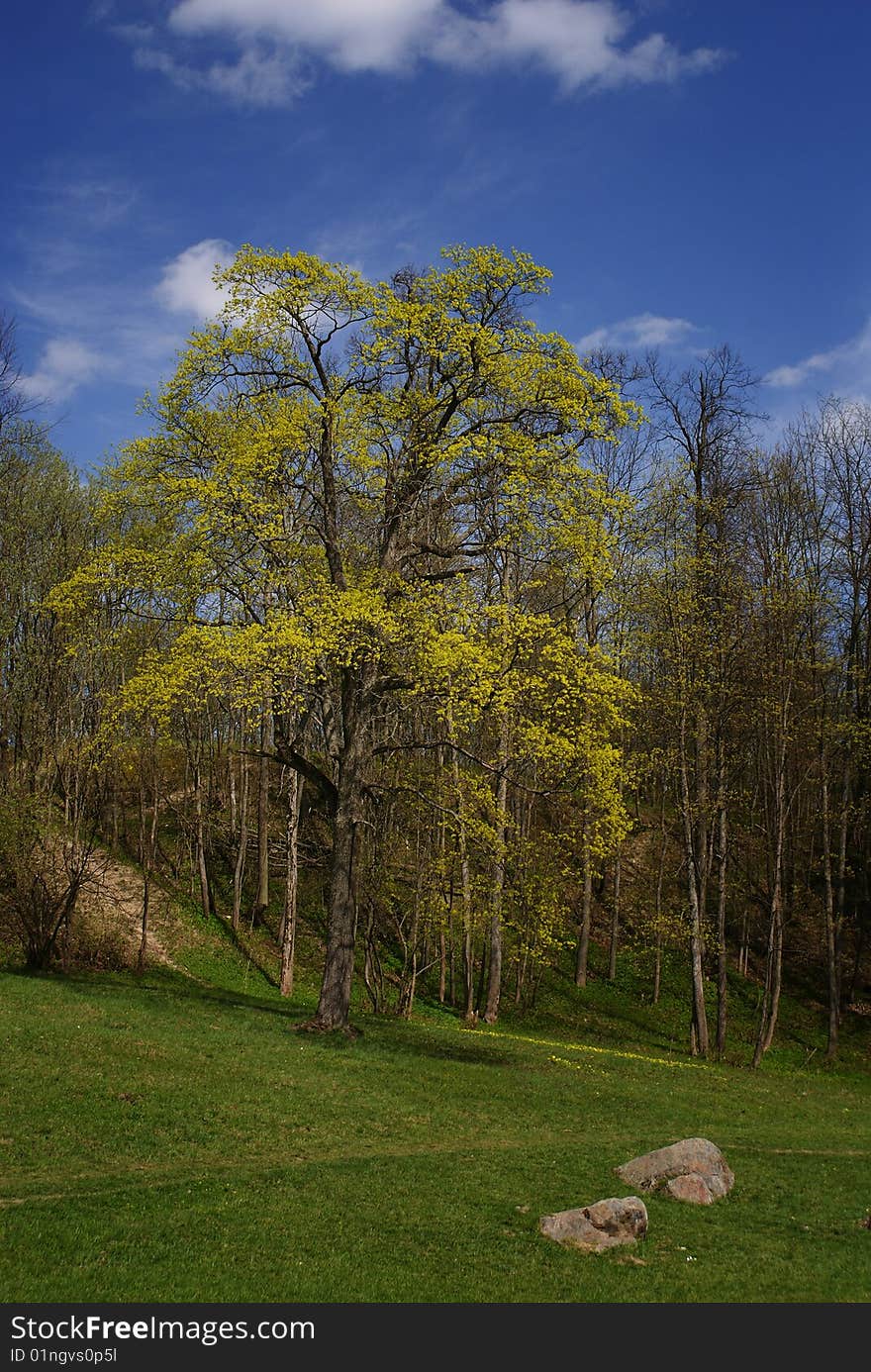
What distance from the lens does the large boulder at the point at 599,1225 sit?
958cm

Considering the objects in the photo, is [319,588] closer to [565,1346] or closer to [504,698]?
[504,698]

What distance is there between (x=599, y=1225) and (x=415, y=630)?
34.5 feet

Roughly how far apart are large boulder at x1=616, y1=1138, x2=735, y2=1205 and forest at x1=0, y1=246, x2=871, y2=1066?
19.7ft

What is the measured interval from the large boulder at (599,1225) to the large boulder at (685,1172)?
1.84 m

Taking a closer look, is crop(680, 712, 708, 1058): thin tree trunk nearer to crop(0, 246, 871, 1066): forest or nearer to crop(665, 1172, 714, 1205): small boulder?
crop(0, 246, 871, 1066): forest

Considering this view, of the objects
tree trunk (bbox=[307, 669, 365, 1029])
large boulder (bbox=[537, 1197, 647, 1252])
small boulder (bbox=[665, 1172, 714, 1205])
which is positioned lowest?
small boulder (bbox=[665, 1172, 714, 1205])

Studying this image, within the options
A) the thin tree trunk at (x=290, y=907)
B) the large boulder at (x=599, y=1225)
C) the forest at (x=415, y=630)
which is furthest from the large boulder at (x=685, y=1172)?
the thin tree trunk at (x=290, y=907)

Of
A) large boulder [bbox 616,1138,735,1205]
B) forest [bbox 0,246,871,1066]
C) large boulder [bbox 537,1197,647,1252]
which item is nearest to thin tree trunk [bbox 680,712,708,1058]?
forest [bbox 0,246,871,1066]

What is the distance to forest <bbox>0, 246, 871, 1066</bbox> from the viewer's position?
59.3 feet

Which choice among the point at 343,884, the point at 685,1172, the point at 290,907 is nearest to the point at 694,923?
the point at 343,884

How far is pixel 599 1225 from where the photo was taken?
970cm

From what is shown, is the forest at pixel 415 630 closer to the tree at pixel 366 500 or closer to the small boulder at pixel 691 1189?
the tree at pixel 366 500

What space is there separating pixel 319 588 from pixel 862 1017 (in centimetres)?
2311

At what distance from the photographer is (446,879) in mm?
26406
